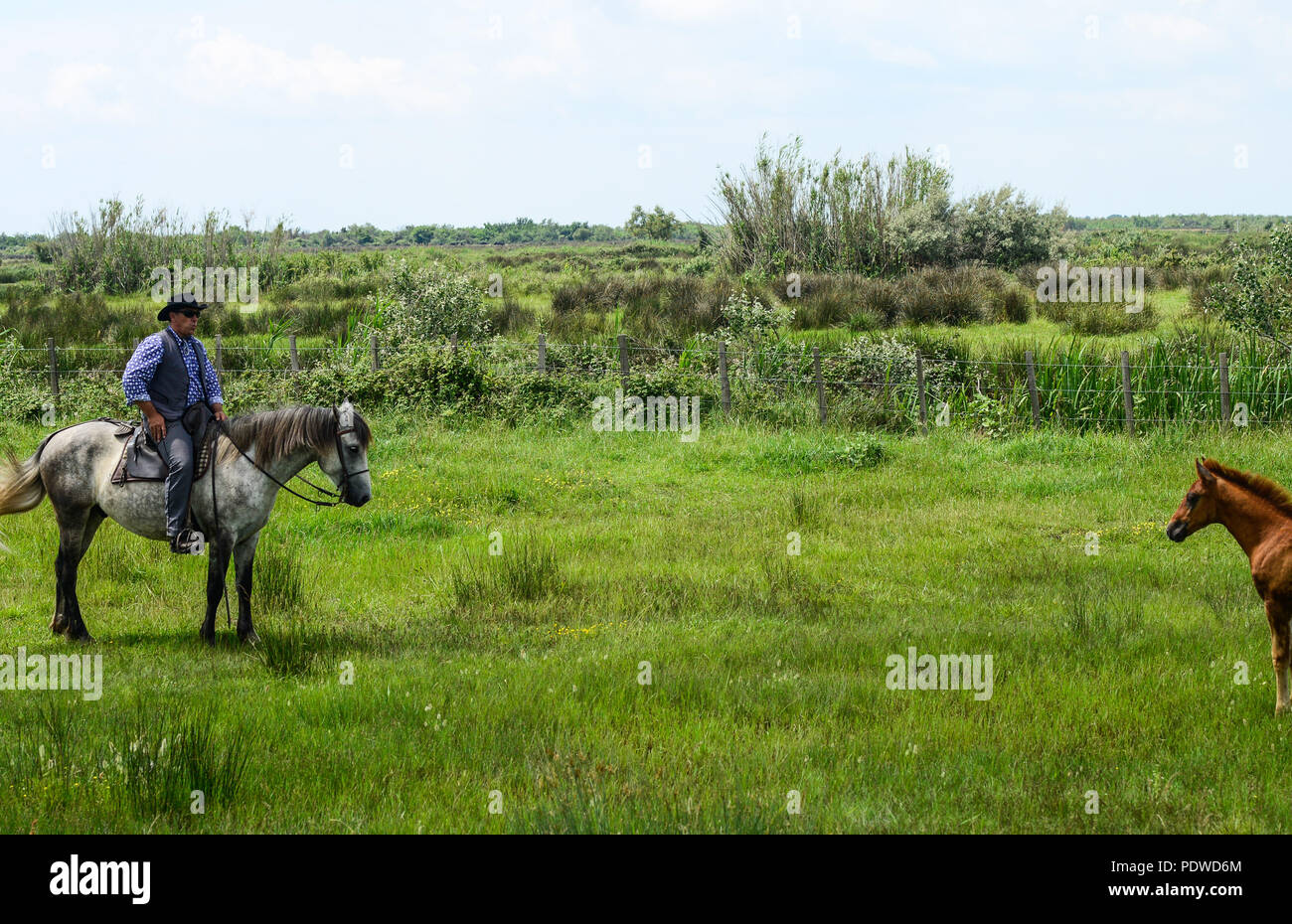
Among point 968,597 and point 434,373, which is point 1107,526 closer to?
point 968,597

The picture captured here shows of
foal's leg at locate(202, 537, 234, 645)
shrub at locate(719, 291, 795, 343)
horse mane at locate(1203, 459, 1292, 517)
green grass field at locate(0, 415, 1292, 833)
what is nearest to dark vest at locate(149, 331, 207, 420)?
foal's leg at locate(202, 537, 234, 645)

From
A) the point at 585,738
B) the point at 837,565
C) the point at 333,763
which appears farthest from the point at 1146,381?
the point at 333,763

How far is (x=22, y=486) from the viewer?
8.55 m

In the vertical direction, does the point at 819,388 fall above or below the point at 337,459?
above

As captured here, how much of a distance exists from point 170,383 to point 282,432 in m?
0.93

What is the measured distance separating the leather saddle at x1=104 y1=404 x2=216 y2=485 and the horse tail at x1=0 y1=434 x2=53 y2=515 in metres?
0.81

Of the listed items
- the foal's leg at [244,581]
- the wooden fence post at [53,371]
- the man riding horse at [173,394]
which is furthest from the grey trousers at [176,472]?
the wooden fence post at [53,371]

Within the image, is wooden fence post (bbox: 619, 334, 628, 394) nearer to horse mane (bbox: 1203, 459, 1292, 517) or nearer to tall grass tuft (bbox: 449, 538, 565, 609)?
tall grass tuft (bbox: 449, 538, 565, 609)

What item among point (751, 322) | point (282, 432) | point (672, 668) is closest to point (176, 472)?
point (282, 432)

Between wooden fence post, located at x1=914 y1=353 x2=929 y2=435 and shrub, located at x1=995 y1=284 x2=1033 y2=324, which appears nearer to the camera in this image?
wooden fence post, located at x1=914 y1=353 x2=929 y2=435

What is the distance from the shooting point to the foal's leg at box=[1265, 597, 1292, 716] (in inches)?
248

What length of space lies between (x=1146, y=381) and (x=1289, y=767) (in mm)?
12909

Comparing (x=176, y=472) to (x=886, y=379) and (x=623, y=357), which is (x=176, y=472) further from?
(x=886, y=379)

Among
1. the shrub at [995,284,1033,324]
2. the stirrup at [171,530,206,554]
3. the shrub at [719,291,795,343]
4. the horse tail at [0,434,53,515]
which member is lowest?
the stirrup at [171,530,206,554]
